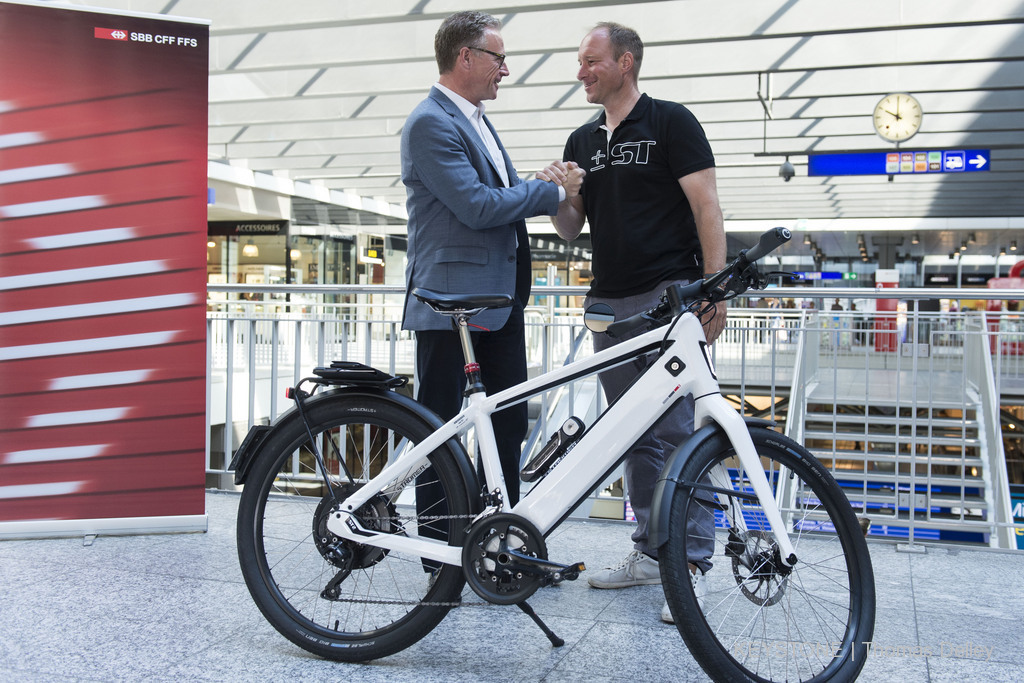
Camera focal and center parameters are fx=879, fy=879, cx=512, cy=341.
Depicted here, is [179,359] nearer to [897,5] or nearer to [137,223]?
[137,223]

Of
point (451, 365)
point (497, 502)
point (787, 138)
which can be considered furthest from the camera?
point (787, 138)

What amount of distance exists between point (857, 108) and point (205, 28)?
1445 centimetres

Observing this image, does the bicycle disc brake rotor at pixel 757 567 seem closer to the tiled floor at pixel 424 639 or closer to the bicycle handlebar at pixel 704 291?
the tiled floor at pixel 424 639

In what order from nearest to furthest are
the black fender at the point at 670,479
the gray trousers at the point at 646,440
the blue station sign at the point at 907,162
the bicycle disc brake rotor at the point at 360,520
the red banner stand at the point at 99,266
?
the black fender at the point at 670,479 < the bicycle disc brake rotor at the point at 360,520 < the gray trousers at the point at 646,440 < the red banner stand at the point at 99,266 < the blue station sign at the point at 907,162

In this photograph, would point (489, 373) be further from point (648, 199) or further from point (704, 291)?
point (704, 291)

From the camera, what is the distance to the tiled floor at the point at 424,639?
230cm

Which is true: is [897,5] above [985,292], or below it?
above

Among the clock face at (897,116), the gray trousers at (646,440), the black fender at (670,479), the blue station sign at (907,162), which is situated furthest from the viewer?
the blue station sign at (907,162)

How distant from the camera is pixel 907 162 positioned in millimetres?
15508

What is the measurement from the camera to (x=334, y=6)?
11.5 m

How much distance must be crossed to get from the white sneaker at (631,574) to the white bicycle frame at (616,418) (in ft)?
2.83

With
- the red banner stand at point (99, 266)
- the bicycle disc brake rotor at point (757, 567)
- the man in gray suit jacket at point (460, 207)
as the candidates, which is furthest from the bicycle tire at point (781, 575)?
the red banner stand at point (99, 266)

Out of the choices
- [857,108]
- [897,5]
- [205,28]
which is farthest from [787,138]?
[205,28]

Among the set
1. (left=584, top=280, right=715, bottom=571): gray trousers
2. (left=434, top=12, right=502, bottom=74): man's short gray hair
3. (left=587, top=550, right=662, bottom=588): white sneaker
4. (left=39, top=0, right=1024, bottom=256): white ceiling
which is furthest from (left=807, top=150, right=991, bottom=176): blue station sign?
(left=434, top=12, right=502, bottom=74): man's short gray hair
